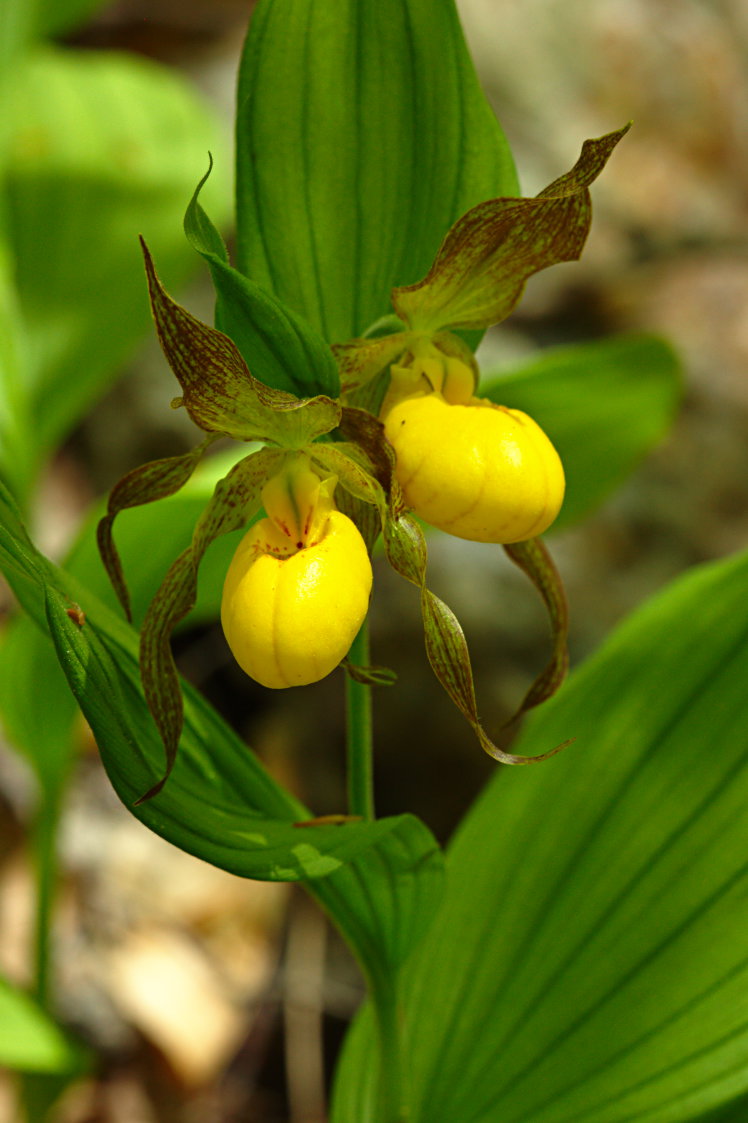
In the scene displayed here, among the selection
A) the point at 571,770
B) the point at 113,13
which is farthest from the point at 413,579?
the point at 113,13

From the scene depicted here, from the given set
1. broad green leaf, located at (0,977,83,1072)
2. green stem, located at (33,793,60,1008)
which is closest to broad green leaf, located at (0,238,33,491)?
green stem, located at (33,793,60,1008)

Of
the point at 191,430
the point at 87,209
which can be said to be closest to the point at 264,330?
the point at 87,209

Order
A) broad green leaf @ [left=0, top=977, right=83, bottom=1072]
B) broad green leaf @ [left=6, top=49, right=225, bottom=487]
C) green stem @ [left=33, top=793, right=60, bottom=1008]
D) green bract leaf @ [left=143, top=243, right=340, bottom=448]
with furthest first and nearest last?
broad green leaf @ [left=6, top=49, right=225, bottom=487], green stem @ [left=33, top=793, right=60, bottom=1008], broad green leaf @ [left=0, top=977, right=83, bottom=1072], green bract leaf @ [left=143, top=243, right=340, bottom=448]

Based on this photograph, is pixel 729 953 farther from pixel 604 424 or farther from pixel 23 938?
pixel 23 938

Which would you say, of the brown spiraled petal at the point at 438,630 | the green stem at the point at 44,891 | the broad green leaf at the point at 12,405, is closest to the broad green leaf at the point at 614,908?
the brown spiraled petal at the point at 438,630

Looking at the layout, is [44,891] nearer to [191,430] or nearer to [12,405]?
[12,405]

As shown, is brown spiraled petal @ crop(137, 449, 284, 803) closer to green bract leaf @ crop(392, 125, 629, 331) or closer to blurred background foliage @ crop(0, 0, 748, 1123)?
green bract leaf @ crop(392, 125, 629, 331)
